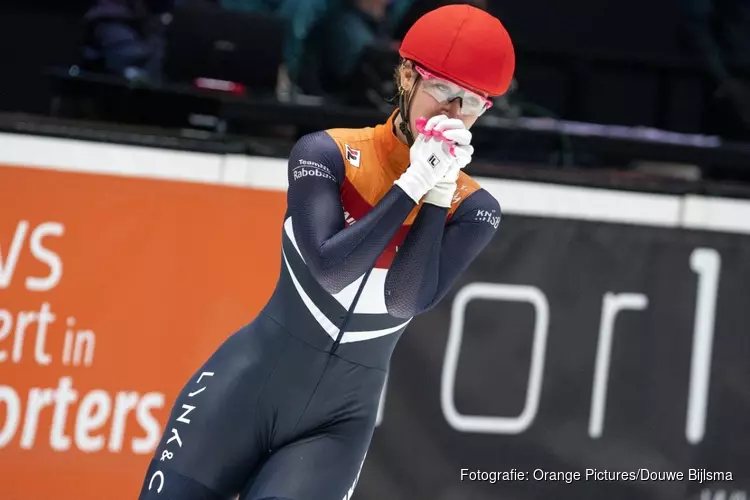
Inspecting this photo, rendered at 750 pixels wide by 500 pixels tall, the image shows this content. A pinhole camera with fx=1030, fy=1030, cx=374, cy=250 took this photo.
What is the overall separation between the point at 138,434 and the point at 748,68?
18.9 feet

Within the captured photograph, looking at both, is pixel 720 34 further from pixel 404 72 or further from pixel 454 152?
pixel 454 152

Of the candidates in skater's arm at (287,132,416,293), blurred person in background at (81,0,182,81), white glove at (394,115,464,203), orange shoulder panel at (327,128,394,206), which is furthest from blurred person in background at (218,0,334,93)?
white glove at (394,115,464,203)

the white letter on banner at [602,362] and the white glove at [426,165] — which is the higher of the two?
the white glove at [426,165]

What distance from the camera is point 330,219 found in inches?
108

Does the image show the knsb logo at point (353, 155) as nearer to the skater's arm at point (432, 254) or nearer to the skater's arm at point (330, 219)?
the skater's arm at point (330, 219)

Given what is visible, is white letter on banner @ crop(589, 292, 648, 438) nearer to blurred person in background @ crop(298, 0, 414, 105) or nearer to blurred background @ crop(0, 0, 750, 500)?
blurred background @ crop(0, 0, 750, 500)

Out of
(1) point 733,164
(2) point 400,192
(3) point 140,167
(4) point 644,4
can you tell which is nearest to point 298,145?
(2) point 400,192

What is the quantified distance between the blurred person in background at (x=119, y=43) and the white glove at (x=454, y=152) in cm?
381

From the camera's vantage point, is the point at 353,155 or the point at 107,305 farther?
the point at 107,305

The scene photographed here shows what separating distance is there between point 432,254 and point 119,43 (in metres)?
4.12

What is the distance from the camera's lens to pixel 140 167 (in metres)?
4.70

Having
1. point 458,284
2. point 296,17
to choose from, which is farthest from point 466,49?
point 296,17

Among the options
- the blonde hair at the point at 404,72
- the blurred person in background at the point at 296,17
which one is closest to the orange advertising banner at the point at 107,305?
the blonde hair at the point at 404,72

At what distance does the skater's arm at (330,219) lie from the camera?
2635 millimetres
